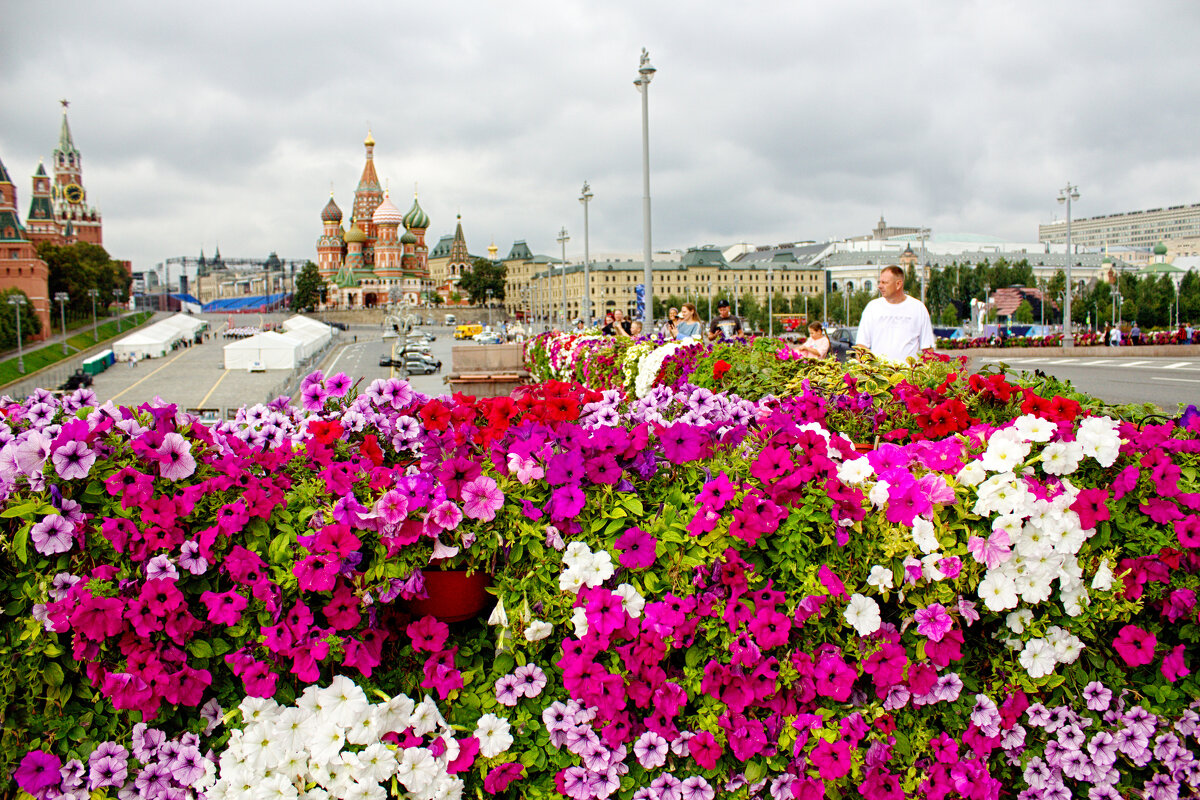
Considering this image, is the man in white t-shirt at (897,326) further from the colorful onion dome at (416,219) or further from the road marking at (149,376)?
the colorful onion dome at (416,219)

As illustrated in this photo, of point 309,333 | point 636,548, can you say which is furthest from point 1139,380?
point 309,333

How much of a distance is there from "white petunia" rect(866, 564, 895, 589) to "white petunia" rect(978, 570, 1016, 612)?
12.5 inches

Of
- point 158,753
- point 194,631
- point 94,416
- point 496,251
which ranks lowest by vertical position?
point 158,753

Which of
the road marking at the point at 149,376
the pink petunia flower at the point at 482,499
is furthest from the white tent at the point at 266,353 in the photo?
the pink petunia flower at the point at 482,499

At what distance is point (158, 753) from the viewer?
9.02ft

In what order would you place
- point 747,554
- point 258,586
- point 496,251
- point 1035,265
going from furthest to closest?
point 496,251
point 1035,265
point 747,554
point 258,586

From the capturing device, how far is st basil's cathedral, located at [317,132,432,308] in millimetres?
147875

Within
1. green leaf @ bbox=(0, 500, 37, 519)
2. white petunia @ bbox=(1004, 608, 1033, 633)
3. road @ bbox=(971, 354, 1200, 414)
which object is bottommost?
road @ bbox=(971, 354, 1200, 414)

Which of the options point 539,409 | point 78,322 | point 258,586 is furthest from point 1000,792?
point 78,322

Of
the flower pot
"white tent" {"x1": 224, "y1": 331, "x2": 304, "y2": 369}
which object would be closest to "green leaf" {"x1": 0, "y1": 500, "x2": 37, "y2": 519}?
the flower pot

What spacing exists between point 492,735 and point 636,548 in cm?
75

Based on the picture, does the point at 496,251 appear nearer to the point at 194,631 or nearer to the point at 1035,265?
the point at 1035,265

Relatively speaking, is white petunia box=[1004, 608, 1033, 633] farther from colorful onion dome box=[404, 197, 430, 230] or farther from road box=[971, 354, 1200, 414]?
colorful onion dome box=[404, 197, 430, 230]

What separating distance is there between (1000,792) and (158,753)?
2.79m
